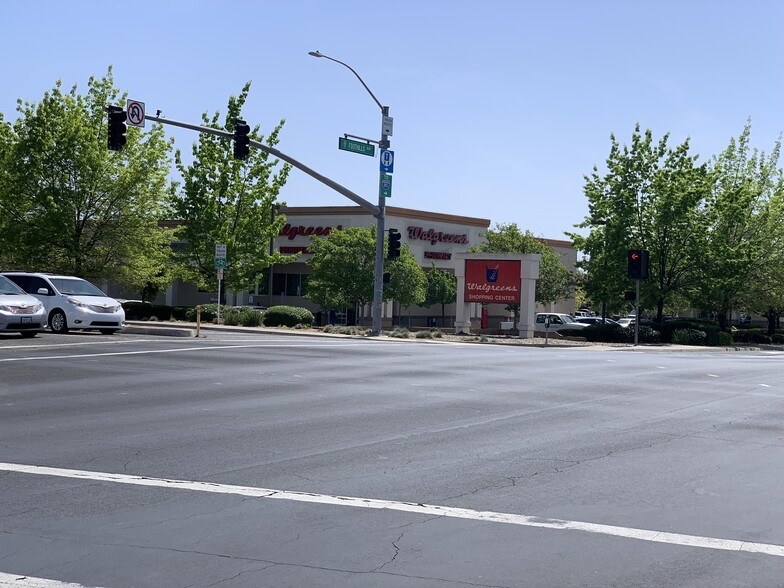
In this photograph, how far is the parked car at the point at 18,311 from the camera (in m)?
23.3

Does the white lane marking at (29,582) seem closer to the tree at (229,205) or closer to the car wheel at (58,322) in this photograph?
the car wheel at (58,322)

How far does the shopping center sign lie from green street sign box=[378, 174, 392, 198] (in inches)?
373

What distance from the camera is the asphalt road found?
6.27 meters

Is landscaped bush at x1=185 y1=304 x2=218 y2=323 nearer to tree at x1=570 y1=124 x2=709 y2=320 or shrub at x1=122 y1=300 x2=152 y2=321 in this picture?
shrub at x1=122 y1=300 x2=152 y2=321

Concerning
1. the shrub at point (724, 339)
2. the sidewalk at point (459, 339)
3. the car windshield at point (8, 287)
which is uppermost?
the car windshield at point (8, 287)

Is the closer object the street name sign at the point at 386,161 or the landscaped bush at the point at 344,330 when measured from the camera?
the street name sign at the point at 386,161

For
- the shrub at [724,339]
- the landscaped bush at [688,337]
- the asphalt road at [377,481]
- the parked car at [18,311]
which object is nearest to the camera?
the asphalt road at [377,481]

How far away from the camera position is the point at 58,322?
2670 cm

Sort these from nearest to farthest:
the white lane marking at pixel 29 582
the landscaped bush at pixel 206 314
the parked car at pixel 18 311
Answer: the white lane marking at pixel 29 582 < the parked car at pixel 18 311 < the landscaped bush at pixel 206 314

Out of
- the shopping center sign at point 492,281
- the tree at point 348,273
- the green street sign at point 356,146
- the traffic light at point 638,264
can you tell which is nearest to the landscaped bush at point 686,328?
the traffic light at point 638,264

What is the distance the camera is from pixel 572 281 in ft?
202

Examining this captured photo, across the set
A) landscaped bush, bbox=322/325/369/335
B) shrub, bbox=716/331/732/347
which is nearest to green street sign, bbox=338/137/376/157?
landscaped bush, bbox=322/325/369/335

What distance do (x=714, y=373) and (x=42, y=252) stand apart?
1247 inches

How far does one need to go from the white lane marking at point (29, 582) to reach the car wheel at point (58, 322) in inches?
853
